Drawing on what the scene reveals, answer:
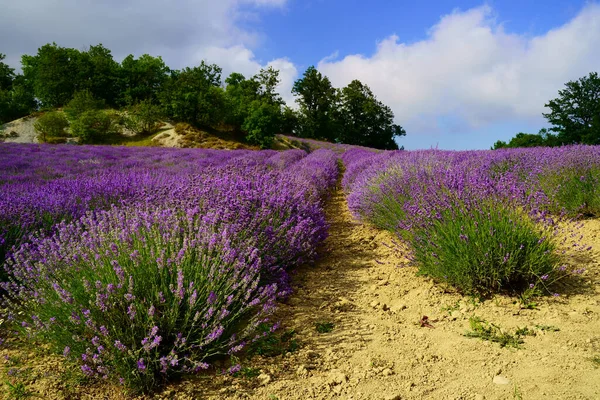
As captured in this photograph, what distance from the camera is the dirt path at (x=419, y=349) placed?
6.27 ft

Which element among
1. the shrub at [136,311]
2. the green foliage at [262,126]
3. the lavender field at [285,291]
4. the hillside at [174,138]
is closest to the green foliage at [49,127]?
the hillside at [174,138]

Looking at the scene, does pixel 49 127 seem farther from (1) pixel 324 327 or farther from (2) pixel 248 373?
(2) pixel 248 373

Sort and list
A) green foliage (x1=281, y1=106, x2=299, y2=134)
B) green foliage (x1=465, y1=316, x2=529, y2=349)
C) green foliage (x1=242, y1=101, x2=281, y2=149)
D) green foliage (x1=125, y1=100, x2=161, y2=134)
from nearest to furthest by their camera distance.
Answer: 1. green foliage (x1=465, y1=316, x2=529, y2=349)
2. green foliage (x1=242, y1=101, x2=281, y2=149)
3. green foliage (x1=125, y1=100, x2=161, y2=134)
4. green foliage (x1=281, y1=106, x2=299, y2=134)

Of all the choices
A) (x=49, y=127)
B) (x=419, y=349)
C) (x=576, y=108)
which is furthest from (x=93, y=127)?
(x=576, y=108)

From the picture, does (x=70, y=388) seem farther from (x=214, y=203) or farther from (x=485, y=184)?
(x=485, y=184)

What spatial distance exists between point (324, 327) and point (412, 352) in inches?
22.6

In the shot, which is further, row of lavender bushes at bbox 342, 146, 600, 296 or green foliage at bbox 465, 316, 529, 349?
row of lavender bushes at bbox 342, 146, 600, 296

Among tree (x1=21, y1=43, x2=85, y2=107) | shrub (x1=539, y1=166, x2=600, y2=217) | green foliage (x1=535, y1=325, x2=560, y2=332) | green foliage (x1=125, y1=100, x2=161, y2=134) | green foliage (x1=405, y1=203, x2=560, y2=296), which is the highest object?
tree (x1=21, y1=43, x2=85, y2=107)

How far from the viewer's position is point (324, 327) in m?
2.57

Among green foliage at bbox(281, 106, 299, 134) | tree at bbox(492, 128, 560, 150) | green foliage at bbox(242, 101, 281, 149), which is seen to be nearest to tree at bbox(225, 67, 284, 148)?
green foliage at bbox(242, 101, 281, 149)

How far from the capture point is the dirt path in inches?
75.3

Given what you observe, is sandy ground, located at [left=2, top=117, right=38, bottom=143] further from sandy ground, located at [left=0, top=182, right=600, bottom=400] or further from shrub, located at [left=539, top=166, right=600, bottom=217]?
shrub, located at [left=539, top=166, right=600, bottom=217]

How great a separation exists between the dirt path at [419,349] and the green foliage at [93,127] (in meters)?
23.7

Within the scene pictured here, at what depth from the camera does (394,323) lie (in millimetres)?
2637
